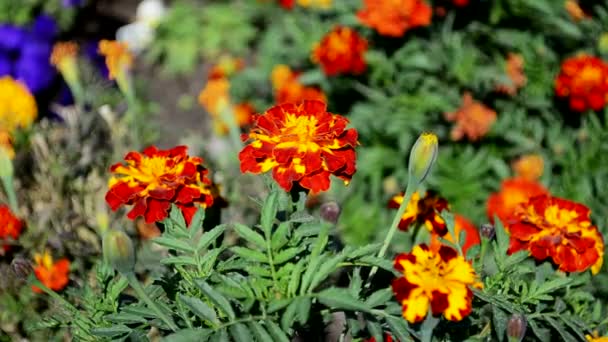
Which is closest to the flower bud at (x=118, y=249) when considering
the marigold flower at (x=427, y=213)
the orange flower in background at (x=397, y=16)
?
the marigold flower at (x=427, y=213)

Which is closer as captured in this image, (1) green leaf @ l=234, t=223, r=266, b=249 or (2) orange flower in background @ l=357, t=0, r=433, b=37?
(1) green leaf @ l=234, t=223, r=266, b=249

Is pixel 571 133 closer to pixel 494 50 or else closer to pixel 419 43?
pixel 494 50

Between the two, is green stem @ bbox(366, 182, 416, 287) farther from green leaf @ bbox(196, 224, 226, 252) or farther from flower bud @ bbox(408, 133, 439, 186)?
green leaf @ bbox(196, 224, 226, 252)

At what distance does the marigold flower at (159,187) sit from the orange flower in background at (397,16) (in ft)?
4.31

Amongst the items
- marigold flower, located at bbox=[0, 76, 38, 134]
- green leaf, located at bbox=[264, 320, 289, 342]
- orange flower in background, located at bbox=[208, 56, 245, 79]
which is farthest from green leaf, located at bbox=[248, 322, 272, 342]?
orange flower in background, located at bbox=[208, 56, 245, 79]

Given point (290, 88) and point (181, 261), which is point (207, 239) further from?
point (290, 88)

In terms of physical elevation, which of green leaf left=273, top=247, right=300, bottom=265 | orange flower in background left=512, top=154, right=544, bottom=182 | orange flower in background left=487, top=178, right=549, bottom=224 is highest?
green leaf left=273, top=247, right=300, bottom=265

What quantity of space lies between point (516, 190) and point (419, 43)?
68cm

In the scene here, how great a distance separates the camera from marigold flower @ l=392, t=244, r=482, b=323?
1093 millimetres

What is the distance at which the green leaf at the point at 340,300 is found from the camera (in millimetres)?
1065

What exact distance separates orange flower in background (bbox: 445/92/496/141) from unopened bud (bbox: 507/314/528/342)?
1409 millimetres

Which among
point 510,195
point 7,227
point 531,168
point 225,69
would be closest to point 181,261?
point 7,227

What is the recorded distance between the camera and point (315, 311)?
1.17 m

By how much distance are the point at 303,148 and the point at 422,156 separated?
0.66 ft
